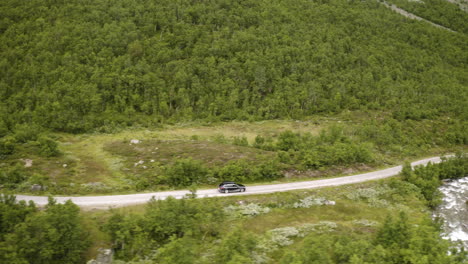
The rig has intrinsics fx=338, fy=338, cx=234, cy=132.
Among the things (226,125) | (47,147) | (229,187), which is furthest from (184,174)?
(226,125)

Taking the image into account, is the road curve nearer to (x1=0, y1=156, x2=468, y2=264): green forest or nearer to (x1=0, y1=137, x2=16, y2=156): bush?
(x1=0, y1=156, x2=468, y2=264): green forest

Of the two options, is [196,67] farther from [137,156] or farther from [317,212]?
[317,212]

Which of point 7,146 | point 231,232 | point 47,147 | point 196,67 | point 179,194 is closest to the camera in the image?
point 231,232

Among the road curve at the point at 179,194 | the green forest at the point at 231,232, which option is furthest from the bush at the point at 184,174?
the green forest at the point at 231,232

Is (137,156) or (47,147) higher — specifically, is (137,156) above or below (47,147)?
below

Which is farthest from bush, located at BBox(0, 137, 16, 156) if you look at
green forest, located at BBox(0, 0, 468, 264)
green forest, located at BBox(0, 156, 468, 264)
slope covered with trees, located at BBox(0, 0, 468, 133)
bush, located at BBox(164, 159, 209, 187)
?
bush, located at BBox(164, 159, 209, 187)

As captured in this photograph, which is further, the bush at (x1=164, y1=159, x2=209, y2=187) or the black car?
the bush at (x1=164, y1=159, x2=209, y2=187)

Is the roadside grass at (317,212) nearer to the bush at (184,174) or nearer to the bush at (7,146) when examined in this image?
the bush at (184,174)
